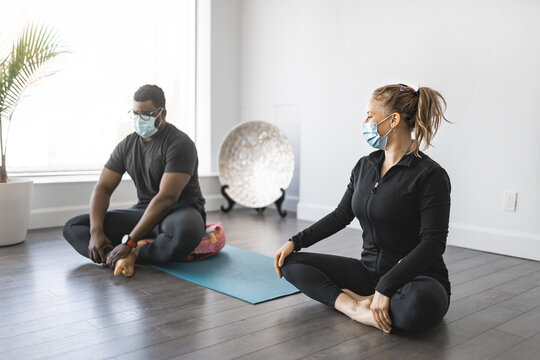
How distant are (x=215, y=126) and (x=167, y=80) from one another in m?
0.61

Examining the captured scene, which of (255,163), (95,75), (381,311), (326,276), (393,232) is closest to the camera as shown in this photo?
(381,311)

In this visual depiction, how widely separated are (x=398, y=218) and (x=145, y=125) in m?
1.47

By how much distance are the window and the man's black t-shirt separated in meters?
1.52

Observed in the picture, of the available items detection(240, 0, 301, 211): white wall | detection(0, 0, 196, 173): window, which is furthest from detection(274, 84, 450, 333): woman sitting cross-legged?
detection(0, 0, 196, 173): window

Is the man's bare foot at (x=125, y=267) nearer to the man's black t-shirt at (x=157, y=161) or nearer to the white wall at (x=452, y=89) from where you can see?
the man's black t-shirt at (x=157, y=161)

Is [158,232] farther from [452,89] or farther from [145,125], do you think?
[452,89]

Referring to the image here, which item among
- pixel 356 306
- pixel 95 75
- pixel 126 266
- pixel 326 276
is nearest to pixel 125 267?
pixel 126 266

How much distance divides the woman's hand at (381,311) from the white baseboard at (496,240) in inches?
62.5

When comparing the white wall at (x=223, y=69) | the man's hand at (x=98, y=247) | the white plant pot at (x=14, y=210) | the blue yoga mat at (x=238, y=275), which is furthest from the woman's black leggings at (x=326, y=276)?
the white wall at (x=223, y=69)

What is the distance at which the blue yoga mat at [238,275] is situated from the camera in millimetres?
2273

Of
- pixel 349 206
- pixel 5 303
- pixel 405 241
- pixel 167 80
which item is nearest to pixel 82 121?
Answer: pixel 167 80

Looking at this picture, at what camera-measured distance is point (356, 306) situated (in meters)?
1.92

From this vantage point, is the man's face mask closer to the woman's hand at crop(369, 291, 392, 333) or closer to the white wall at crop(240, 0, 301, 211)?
the woman's hand at crop(369, 291, 392, 333)

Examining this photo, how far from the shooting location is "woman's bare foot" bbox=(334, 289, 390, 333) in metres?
1.87
